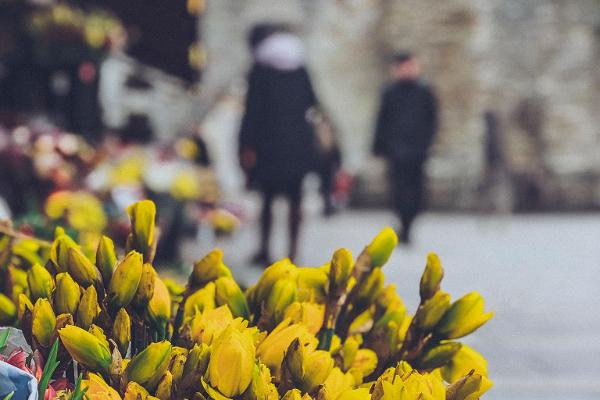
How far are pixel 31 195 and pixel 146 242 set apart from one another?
2227mm

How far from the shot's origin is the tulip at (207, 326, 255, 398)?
2.48 ft

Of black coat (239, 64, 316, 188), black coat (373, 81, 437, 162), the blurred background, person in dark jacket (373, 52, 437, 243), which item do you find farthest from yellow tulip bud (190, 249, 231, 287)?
black coat (373, 81, 437, 162)

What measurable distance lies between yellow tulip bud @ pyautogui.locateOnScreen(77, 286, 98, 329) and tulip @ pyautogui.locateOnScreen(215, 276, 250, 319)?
0.16 meters

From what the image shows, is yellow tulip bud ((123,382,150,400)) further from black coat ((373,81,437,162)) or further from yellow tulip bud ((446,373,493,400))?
black coat ((373,81,437,162))

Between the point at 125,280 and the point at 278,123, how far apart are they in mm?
5034

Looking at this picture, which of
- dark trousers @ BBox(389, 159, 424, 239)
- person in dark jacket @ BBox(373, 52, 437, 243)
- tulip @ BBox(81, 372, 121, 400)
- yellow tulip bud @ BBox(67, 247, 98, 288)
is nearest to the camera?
tulip @ BBox(81, 372, 121, 400)

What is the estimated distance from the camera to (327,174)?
367 inches

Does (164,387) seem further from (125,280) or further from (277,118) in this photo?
(277,118)

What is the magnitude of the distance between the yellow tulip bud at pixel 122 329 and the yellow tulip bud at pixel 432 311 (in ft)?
1.06

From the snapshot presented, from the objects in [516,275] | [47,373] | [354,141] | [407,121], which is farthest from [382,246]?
[354,141]

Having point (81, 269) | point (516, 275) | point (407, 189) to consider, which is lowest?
point (516, 275)

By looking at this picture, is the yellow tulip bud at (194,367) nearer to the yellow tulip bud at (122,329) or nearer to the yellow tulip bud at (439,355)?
the yellow tulip bud at (122,329)

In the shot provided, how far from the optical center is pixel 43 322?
0.82m

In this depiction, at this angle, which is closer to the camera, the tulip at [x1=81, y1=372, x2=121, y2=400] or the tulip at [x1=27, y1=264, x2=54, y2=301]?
the tulip at [x1=81, y1=372, x2=121, y2=400]
